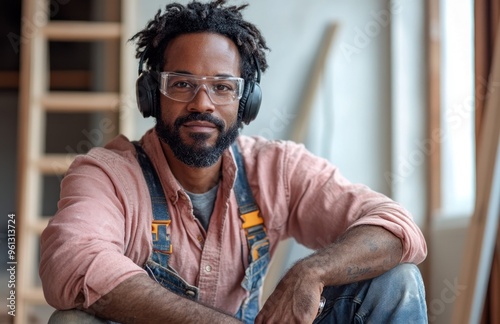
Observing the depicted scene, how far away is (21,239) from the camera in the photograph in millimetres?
3586

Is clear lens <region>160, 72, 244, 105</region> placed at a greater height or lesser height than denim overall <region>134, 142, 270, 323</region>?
greater

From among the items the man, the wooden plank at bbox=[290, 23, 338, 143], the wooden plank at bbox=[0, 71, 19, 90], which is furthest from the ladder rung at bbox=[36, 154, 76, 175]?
the wooden plank at bbox=[0, 71, 19, 90]

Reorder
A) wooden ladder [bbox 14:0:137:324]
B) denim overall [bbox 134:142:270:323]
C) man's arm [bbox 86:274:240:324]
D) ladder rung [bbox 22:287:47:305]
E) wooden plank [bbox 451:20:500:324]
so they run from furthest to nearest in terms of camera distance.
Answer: wooden ladder [bbox 14:0:137:324], ladder rung [bbox 22:287:47:305], wooden plank [bbox 451:20:500:324], denim overall [bbox 134:142:270:323], man's arm [bbox 86:274:240:324]

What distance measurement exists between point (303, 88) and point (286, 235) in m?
1.71

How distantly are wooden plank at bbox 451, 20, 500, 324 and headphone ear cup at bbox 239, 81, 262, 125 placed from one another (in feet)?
2.58

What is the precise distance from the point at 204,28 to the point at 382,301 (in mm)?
887

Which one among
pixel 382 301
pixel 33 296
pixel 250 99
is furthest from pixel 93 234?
pixel 33 296

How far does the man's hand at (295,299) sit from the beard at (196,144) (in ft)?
1.36

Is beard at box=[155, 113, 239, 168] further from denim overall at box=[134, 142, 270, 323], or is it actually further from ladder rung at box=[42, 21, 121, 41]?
ladder rung at box=[42, 21, 121, 41]

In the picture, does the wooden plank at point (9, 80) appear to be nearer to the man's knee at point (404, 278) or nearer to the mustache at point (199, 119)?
the mustache at point (199, 119)

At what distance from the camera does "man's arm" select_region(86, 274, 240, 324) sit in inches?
A: 64.3

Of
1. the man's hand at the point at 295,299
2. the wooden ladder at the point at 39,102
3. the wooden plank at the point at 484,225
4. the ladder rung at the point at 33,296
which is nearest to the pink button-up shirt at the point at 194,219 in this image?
the man's hand at the point at 295,299

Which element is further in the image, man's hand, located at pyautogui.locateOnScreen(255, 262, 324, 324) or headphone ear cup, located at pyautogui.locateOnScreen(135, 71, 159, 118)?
headphone ear cup, located at pyautogui.locateOnScreen(135, 71, 159, 118)

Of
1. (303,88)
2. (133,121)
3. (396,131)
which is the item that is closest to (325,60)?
(303,88)
